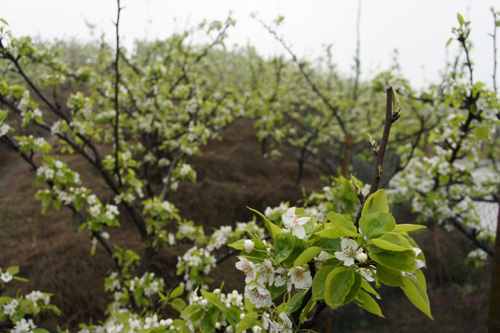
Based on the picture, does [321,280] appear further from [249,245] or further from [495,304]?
[495,304]

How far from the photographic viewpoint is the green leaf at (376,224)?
64 cm

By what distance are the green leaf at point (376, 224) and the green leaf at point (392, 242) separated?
0.02m

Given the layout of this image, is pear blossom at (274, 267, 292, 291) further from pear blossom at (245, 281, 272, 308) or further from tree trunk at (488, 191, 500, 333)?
tree trunk at (488, 191, 500, 333)

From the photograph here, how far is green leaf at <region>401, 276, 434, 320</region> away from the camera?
23.8 inches

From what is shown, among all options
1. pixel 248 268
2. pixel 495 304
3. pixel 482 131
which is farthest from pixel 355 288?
pixel 482 131

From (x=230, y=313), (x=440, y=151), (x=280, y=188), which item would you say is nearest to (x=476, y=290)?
(x=440, y=151)

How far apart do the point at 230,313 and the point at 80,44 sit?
11714 mm

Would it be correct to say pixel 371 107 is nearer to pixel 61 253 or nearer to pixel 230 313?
pixel 61 253

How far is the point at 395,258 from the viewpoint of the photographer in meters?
0.61

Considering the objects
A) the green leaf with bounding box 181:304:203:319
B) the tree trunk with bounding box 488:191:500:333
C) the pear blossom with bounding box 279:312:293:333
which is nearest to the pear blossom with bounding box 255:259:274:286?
the pear blossom with bounding box 279:312:293:333

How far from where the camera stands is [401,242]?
60 centimetres

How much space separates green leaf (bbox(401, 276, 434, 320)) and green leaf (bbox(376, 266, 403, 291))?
0.04 feet

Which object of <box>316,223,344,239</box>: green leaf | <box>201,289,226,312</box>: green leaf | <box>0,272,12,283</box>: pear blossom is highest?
<box>316,223,344,239</box>: green leaf

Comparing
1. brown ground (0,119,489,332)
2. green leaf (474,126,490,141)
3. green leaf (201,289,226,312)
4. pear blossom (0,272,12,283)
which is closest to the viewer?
green leaf (201,289,226,312)
